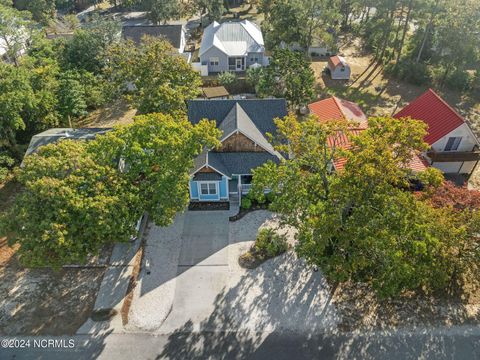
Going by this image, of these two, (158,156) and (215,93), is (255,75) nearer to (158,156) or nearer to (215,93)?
(215,93)

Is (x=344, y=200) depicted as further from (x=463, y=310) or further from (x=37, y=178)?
(x=37, y=178)

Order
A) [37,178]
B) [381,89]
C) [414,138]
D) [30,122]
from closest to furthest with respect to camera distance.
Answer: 1. [414,138]
2. [37,178]
3. [30,122]
4. [381,89]

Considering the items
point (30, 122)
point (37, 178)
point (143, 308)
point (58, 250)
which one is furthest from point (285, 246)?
point (30, 122)

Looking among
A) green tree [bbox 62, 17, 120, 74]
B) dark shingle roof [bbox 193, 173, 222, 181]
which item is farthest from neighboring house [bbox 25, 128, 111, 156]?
green tree [bbox 62, 17, 120, 74]

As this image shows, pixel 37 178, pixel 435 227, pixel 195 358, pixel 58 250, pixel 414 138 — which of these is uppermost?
pixel 414 138

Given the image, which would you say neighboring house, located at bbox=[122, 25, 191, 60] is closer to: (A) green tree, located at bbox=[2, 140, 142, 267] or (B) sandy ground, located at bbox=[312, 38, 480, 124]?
(B) sandy ground, located at bbox=[312, 38, 480, 124]

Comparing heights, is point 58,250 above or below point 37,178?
below
